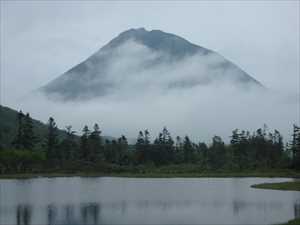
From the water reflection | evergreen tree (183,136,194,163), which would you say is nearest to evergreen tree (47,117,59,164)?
evergreen tree (183,136,194,163)

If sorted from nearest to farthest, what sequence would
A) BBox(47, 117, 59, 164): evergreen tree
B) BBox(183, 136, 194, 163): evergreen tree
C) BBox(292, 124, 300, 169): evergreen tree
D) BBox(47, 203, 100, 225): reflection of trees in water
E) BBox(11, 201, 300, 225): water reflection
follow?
BBox(47, 203, 100, 225): reflection of trees in water, BBox(11, 201, 300, 225): water reflection, BBox(292, 124, 300, 169): evergreen tree, BBox(47, 117, 59, 164): evergreen tree, BBox(183, 136, 194, 163): evergreen tree

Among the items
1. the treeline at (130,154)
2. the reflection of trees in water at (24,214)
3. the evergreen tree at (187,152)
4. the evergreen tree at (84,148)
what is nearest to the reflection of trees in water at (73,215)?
the reflection of trees in water at (24,214)

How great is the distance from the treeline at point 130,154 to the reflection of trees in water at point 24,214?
68965 millimetres

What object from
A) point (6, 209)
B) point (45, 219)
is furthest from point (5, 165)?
point (45, 219)

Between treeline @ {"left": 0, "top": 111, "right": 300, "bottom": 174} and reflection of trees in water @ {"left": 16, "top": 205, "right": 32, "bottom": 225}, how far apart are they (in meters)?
69.0

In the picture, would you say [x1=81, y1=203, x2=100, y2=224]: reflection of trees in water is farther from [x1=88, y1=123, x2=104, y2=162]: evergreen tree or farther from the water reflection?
[x1=88, y1=123, x2=104, y2=162]: evergreen tree

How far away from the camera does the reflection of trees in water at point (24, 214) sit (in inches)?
1424

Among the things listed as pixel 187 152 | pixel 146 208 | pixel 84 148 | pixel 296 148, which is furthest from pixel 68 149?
pixel 146 208

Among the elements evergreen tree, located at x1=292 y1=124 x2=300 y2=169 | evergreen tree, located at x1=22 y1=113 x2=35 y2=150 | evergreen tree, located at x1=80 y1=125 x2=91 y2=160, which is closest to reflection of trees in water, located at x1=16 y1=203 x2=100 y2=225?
evergreen tree, located at x1=292 y1=124 x2=300 y2=169

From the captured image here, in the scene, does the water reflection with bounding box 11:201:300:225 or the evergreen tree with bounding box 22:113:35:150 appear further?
the evergreen tree with bounding box 22:113:35:150

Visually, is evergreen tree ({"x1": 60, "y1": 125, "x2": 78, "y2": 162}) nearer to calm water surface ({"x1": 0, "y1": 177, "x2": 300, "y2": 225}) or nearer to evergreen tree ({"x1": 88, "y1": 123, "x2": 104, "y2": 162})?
evergreen tree ({"x1": 88, "y1": 123, "x2": 104, "y2": 162})

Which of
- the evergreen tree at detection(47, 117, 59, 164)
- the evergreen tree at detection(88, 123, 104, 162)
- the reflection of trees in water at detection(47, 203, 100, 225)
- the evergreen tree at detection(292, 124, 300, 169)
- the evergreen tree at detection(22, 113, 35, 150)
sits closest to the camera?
the reflection of trees in water at detection(47, 203, 100, 225)

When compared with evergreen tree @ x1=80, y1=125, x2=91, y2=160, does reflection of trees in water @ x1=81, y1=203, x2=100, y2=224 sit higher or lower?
lower

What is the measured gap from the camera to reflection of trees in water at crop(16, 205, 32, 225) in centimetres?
3618
